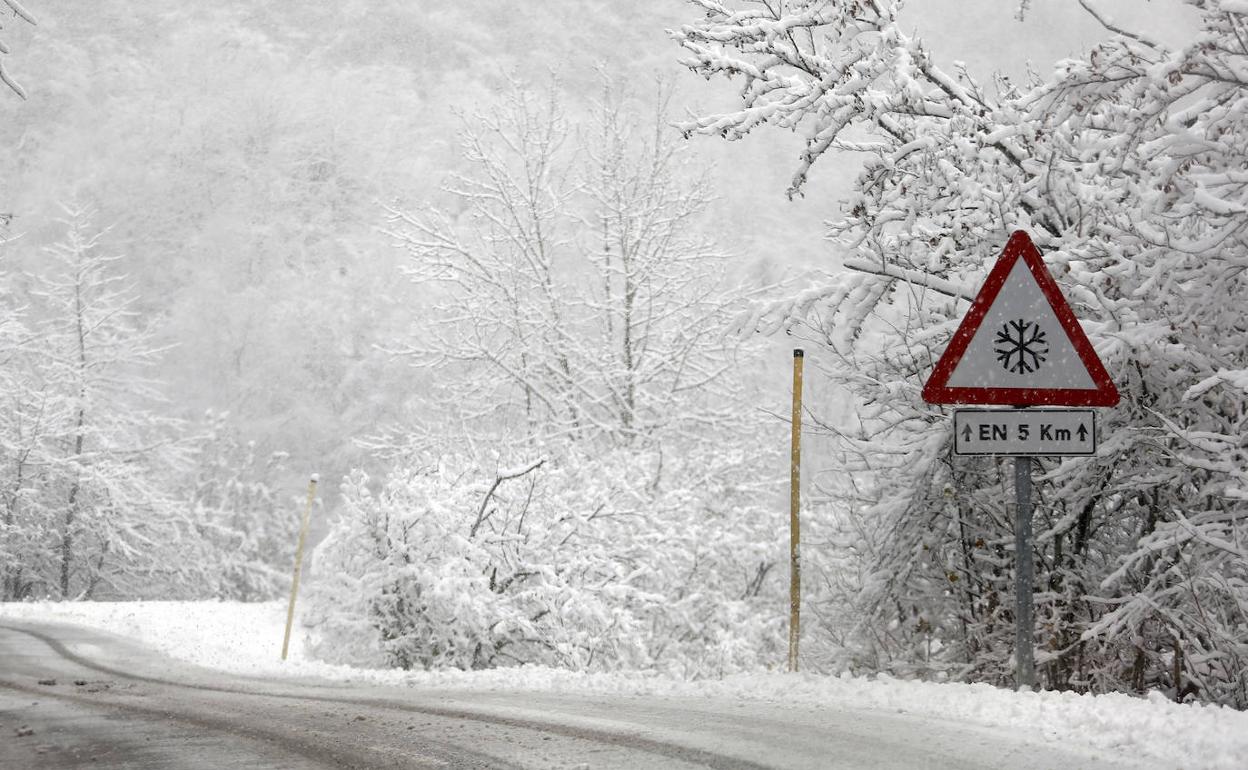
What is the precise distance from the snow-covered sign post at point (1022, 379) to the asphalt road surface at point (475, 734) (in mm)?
1154

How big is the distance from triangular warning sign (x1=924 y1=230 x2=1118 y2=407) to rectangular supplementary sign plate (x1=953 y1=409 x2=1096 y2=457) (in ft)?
0.20

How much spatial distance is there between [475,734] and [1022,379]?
2828mm

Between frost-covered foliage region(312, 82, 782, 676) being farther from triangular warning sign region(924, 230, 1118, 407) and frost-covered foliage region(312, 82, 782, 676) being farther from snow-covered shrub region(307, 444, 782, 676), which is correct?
triangular warning sign region(924, 230, 1118, 407)

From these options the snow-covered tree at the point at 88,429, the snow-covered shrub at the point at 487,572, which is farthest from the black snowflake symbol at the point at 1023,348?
the snow-covered tree at the point at 88,429

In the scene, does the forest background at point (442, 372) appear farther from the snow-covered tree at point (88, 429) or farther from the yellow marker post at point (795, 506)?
the yellow marker post at point (795, 506)

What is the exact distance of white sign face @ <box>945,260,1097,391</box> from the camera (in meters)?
4.57

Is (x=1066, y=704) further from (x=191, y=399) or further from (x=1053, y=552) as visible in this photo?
(x=191, y=399)

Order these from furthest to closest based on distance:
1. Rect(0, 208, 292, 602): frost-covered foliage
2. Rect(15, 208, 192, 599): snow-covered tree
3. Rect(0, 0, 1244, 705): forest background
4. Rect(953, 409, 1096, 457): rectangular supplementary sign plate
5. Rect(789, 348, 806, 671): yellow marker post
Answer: Rect(15, 208, 192, 599): snow-covered tree
Rect(0, 208, 292, 602): frost-covered foliage
Rect(0, 0, 1244, 705): forest background
Rect(789, 348, 806, 671): yellow marker post
Rect(953, 409, 1096, 457): rectangular supplementary sign plate

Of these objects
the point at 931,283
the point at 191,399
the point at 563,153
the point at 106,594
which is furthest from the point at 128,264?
the point at 931,283

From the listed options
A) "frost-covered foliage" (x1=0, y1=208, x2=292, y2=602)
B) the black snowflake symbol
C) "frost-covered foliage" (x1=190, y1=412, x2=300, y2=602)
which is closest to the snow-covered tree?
"frost-covered foliage" (x1=0, y1=208, x2=292, y2=602)

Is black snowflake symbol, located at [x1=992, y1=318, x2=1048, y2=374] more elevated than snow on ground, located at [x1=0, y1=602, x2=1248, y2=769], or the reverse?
black snowflake symbol, located at [x1=992, y1=318, x2=1048, y2=374]

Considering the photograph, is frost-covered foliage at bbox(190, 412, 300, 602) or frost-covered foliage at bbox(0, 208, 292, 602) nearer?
frost-covered foliage at bbox(0, 208, 292, 602)

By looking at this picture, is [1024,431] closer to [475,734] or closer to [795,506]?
[795,506]

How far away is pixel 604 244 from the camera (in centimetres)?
2062
